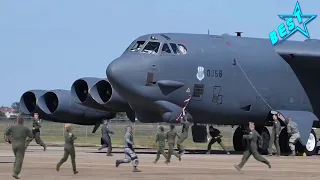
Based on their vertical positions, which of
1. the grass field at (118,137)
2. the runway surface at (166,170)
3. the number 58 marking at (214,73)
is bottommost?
the grass field at (118,137)

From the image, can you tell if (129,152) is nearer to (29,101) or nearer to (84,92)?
(84,92)

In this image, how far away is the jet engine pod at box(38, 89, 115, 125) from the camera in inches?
1639

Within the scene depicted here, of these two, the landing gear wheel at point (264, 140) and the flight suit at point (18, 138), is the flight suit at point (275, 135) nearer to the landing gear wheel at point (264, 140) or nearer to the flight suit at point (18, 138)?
the landing gear wheel at point (264, 140)

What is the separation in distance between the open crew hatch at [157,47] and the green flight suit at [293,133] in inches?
212

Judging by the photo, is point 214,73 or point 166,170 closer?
point 166,170

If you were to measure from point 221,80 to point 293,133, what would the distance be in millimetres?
3707

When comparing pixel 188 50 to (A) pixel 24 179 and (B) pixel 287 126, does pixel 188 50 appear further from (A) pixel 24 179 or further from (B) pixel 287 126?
(A) pixel 24 179

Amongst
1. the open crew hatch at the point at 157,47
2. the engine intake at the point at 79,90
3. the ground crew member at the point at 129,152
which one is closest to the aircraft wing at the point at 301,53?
the open crew hatch at the point at 157,47

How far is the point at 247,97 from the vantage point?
111 ft

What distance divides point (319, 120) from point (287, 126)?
2590 mm

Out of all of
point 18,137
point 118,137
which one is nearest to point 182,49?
point 18,137

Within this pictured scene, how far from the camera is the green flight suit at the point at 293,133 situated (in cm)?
3356

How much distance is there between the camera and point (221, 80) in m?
32.9

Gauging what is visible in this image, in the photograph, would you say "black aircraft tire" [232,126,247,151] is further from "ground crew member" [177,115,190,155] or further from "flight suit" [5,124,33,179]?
"flight suit" [5,124,33,179]
